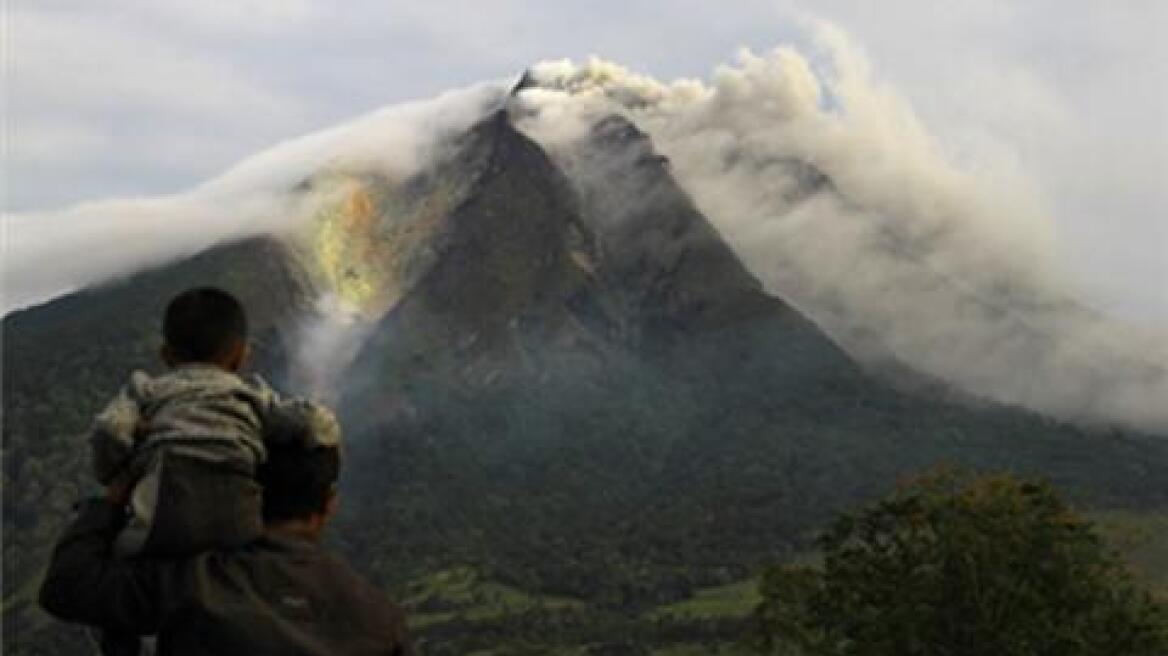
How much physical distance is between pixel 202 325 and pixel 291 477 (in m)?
0.60

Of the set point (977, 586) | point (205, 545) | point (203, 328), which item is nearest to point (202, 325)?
point (203, 328)

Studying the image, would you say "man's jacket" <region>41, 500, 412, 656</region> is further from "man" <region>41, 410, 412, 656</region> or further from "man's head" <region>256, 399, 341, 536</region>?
"man's head" <region>256, 399, 341, 536</region>

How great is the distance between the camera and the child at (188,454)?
198 inches

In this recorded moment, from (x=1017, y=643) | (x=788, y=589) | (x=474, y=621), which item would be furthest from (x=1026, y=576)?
(x=474, y=621)

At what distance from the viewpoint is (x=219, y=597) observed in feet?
16.2

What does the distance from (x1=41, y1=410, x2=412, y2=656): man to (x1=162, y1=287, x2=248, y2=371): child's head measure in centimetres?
39

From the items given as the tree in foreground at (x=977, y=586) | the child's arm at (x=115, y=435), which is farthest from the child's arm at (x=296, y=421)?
the tree in foreground at (x=977, y=586)

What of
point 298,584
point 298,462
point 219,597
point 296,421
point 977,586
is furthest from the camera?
point 977,586

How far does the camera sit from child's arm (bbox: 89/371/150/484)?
5.03 m

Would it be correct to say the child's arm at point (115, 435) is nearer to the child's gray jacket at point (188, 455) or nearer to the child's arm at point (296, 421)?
the child's gray jacket at point (188, 455)

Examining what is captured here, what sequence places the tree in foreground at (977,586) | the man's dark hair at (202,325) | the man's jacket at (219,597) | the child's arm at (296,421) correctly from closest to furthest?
the man's jacket at (219,597)
the child's arm at (296,421)
the man's dark hair at (202,325)
the tree in foreground at (977,586)

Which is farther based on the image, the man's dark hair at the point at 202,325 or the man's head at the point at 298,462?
the man's dark hair at the point at 202,325

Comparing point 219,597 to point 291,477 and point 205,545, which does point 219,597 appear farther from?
point 291,477

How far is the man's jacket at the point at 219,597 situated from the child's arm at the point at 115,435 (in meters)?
0.13
